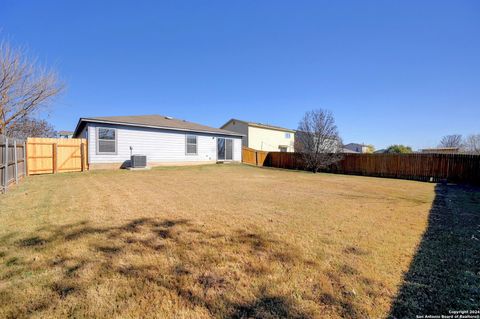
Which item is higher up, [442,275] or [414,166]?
[414,166]

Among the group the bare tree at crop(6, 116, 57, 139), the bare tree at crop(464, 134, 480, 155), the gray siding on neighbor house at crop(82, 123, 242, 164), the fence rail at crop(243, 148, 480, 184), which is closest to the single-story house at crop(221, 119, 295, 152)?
the fence rail at crop(243, 148, 480, 184)

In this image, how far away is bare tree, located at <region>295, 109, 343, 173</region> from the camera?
673 inches

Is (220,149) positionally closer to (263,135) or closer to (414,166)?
(263,135)

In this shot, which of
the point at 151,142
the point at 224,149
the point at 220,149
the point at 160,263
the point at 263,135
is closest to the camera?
the point at 160,263

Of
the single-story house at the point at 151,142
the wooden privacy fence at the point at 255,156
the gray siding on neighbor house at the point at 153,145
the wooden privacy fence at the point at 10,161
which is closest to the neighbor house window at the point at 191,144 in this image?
the single-story house at the point at 151,142

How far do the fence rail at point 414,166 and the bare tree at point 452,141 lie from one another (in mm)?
42891

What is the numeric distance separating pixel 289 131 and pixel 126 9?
2578 cm

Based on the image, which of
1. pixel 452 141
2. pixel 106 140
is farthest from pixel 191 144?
pixel 452 141

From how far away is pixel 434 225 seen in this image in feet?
14.1

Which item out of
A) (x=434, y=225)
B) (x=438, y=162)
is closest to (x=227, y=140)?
(x=438, y=162)

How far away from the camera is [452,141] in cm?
4488

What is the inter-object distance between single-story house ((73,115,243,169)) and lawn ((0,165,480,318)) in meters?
8.34

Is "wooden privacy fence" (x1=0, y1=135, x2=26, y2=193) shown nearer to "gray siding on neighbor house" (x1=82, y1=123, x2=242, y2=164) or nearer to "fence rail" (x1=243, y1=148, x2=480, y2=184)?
"gray siding on neighbor house" (x1=82, y1=123, x2=242, y2=164)

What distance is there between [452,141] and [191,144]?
55.5 m
